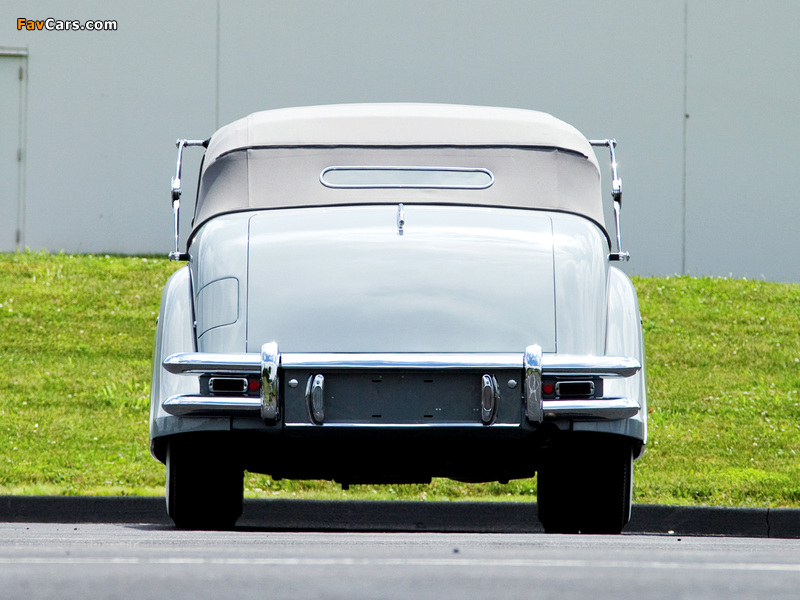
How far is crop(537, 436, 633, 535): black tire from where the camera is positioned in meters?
5.16

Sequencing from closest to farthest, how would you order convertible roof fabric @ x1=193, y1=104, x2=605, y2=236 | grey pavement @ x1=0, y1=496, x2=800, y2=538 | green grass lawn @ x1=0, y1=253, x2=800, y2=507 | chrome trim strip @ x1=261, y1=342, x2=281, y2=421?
chrome trim strip @ x1=261, y1=342, x2=281, y2=421 < convertible roof fabric @ x1=193, y1=104, x2=605, y2=236 < grey pavement @ x1=0, y1=496, x2=800, y2=538 < green grass lawn @ x1=0, y1=253, x2=800, y2=507

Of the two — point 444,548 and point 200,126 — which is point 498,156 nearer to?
point 444,548

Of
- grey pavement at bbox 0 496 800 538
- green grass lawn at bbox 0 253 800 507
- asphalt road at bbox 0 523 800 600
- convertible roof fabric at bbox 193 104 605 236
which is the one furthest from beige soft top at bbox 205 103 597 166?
green grass lawn at bbox 0 253 800 507

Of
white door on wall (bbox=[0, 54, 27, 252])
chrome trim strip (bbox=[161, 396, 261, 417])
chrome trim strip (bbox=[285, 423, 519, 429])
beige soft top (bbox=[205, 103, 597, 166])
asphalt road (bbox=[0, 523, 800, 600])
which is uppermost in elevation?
white door on wall (bbox=[0, 54, 27, 252])

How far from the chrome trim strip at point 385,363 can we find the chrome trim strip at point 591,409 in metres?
0.11

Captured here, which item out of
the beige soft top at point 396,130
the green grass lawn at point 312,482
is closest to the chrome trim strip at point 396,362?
the beige soft top at point 396,130

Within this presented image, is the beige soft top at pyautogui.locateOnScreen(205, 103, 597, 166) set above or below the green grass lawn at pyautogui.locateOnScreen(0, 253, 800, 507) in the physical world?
above

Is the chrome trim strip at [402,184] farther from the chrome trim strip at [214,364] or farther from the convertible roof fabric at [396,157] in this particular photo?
the chrome trim strip at [214,364]

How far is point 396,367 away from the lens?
4.70 meters

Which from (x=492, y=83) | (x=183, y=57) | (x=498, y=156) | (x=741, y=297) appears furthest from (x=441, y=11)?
(x=498, y=156)

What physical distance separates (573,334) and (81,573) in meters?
2.13

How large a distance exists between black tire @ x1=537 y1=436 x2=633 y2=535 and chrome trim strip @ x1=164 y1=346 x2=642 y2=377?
41 centimetres

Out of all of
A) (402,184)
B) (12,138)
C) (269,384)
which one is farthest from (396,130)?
(12,138)

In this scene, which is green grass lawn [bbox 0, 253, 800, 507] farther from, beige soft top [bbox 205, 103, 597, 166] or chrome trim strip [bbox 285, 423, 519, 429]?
chrome trim strip [bbox 285, 423, 519, 429]
